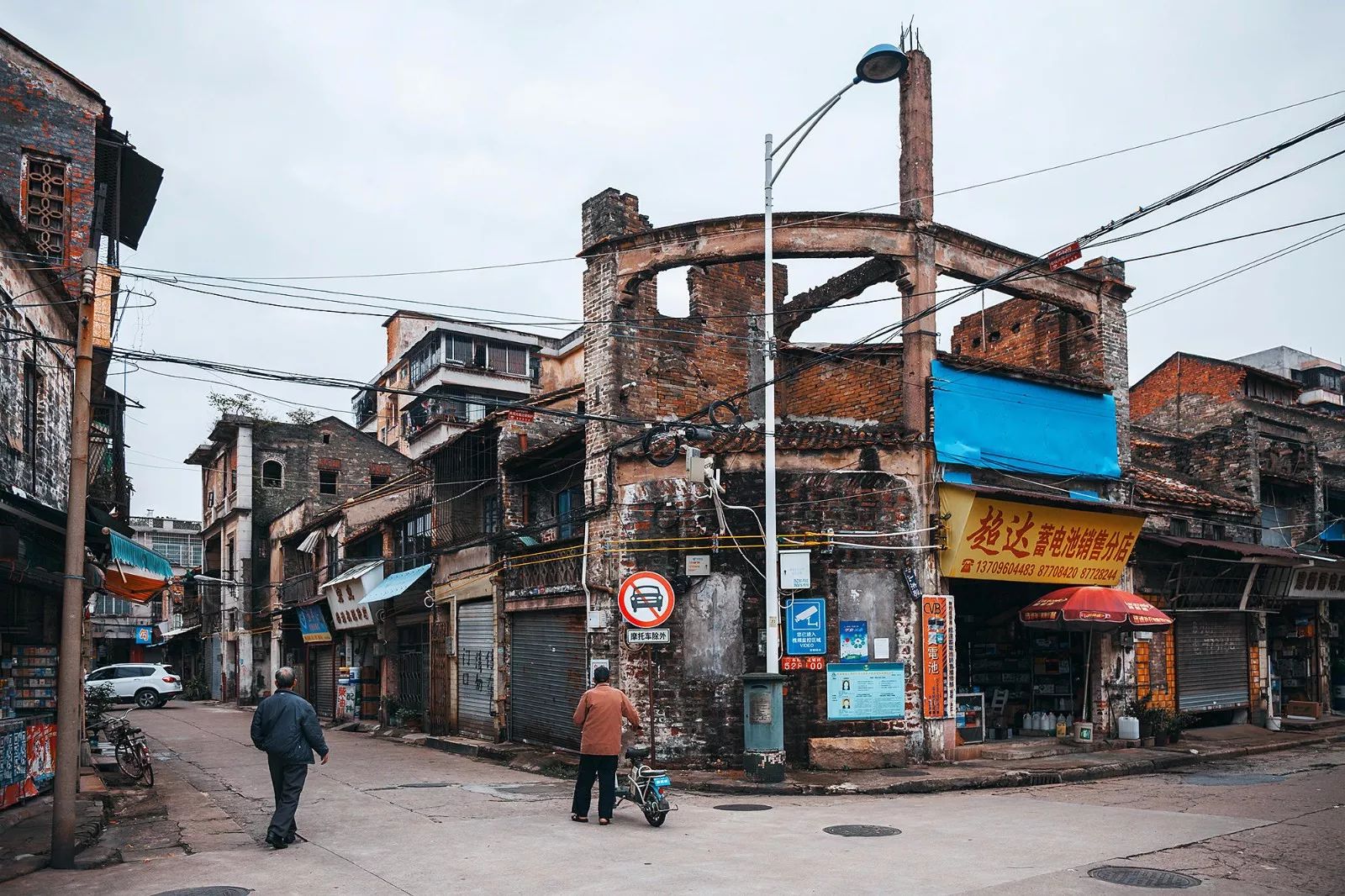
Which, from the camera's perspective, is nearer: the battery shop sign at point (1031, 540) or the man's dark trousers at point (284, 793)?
the man's dark trousers at point (284, 793)

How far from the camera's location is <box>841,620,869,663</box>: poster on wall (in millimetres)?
16922

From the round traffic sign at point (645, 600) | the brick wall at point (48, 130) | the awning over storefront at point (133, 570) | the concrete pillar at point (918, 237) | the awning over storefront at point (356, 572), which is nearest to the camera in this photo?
the awning over storefront at point (133, 570)

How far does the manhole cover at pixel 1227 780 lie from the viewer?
14883mm

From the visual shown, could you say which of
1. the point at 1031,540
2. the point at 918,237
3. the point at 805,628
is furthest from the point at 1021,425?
the point at 805,628

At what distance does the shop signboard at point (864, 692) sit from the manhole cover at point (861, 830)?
17.2 feet

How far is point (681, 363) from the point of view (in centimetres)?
2095

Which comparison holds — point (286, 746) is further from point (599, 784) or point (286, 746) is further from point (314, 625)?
point (314, 625)

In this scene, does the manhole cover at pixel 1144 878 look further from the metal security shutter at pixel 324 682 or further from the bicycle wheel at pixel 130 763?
the metal security shutter at pixel 324 682

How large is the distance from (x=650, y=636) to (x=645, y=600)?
1.24 metres

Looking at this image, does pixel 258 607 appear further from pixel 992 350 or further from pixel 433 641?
pixel 992 350

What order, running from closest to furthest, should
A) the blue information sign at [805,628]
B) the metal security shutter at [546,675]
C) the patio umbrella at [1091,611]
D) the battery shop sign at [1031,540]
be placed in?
the blue information sign at [805,628] → the battery shop sign at [1031,540] → the patio umbrella at [1091,611] → the metal security shutter at [546,675]

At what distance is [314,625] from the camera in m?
34.3

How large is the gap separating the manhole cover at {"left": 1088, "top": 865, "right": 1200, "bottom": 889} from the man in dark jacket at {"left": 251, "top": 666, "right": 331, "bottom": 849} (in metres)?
7.33

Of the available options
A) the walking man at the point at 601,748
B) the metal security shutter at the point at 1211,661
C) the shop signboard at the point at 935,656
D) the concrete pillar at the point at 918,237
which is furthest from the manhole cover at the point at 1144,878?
the metal security shutter at the point at 1211,661
